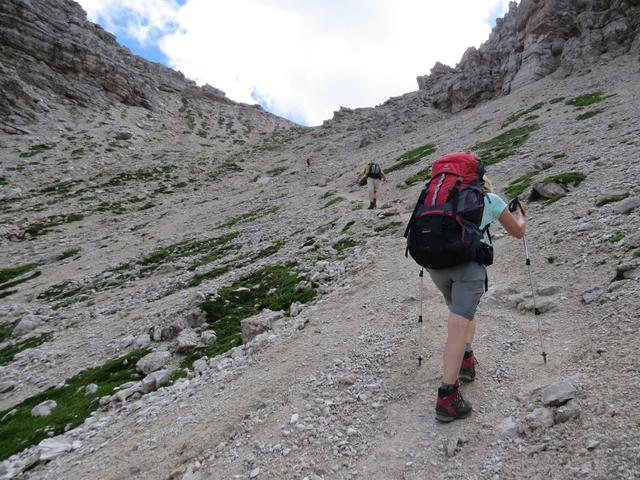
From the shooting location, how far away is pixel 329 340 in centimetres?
895

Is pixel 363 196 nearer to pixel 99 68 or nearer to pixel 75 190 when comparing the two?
pixel 75 190

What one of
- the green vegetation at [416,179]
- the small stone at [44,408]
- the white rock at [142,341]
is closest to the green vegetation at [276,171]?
the green vegetation at [416,179]

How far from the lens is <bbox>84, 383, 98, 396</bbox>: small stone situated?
9984 millimetres

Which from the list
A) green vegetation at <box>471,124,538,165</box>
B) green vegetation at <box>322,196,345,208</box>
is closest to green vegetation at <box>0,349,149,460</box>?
green vegetation at <box>322,196,345,208</box>

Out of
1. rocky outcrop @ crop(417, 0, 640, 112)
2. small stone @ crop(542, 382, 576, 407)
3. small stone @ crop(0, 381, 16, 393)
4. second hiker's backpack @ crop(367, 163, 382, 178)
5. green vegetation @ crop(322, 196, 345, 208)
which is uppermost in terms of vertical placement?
rocky outcrop @ crop(417, 0, 640, 112)

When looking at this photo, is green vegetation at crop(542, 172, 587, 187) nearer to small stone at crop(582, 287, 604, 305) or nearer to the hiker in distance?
small stone at crop(582, 287, 604, 305)

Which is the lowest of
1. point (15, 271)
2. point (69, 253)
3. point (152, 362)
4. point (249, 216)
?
point (152, 362)

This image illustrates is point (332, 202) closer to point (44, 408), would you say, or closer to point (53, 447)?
point (44, 408)

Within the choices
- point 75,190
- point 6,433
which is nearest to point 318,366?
point 6,433

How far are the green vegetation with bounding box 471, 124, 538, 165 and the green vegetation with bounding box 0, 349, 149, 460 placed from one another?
21.9 metres

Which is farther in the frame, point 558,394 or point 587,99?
point 587,99

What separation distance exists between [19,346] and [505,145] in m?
29.2

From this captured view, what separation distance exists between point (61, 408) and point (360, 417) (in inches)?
297

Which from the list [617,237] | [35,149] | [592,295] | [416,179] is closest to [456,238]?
[592,295]
